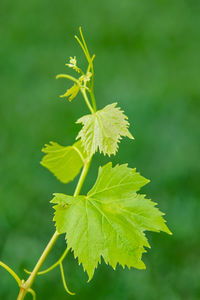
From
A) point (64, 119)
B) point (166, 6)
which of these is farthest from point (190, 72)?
Result: point (64, 119)

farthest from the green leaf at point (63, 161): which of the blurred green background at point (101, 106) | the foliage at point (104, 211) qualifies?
the blurred green background at point (101, 106)

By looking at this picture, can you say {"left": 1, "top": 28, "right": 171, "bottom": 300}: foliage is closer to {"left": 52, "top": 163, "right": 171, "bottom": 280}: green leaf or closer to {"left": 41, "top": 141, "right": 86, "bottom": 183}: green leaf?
{"left": 52, "top": 163, "right": 171, "bottom": 280}: green leaf

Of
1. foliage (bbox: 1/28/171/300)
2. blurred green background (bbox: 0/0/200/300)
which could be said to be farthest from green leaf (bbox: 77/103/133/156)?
blurred green background (bbox: 0/0/200/300)

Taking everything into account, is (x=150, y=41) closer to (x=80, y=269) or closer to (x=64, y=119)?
(x=64, y=119)

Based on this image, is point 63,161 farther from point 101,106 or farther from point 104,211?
point 101,106

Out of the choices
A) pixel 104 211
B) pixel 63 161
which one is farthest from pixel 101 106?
pixel 104 211
